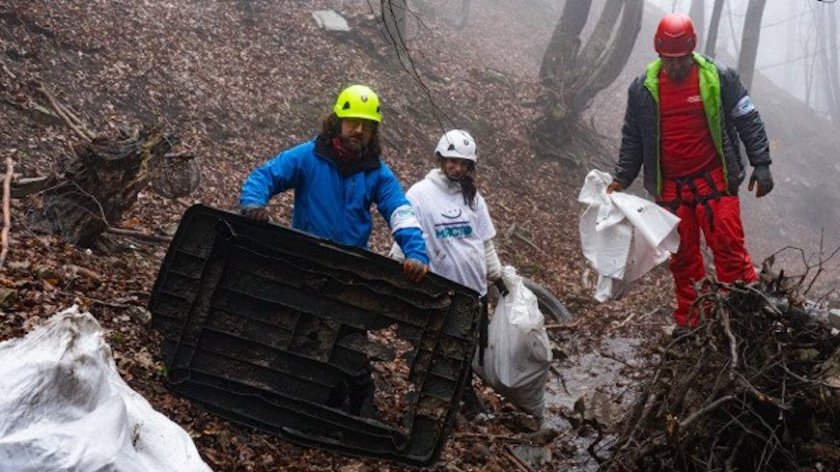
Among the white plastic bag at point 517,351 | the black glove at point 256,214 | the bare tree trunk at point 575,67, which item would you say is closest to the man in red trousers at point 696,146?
the white plastic bag at point 517,351

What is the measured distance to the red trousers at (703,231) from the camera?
5.73 m

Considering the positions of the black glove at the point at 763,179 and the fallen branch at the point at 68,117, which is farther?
the fallen branch at the point at 68,117

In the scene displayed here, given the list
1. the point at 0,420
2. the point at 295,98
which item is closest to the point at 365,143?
the point at 0,420

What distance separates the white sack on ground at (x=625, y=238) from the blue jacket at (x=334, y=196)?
2059mm

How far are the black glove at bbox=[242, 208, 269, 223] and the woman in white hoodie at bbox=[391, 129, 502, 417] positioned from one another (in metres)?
1.31

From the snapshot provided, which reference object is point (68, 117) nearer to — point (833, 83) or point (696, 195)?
point (696, 195)

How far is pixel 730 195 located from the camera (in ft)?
19.4

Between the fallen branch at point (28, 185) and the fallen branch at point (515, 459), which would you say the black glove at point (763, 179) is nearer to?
the fallen branch at point (515, 459)

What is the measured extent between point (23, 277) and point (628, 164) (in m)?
4.59

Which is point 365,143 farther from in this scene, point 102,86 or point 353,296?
point 102,86

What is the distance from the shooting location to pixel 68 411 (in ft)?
6.92

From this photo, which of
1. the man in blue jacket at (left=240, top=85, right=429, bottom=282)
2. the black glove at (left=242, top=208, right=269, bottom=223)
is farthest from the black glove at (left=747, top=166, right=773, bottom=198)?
the black glove at (left=242, top=208, right=269, bottom=223)

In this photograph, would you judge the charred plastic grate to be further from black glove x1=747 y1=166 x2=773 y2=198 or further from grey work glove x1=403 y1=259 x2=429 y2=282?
black glove x1=747 y1=166 x2=773 y2=198

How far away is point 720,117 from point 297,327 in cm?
375
